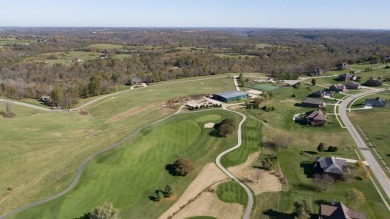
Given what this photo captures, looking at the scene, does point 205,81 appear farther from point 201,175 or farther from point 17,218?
point 17,218

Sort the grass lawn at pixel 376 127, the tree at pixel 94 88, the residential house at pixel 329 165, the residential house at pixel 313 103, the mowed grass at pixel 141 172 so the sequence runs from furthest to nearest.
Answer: the tree at pixel 94 88
the residential house at pixel 313 103
the grass lawn at pixel 376 127
the residential house at pixel 329 165
the mowed grass at pixel 141 172

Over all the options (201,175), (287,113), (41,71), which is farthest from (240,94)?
(41,71)

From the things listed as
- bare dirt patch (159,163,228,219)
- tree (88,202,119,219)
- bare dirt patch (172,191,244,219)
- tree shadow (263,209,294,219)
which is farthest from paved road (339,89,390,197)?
tree (88,202,119,219)

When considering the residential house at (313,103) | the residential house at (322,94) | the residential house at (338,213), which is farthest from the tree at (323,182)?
the residential house at (322,94)

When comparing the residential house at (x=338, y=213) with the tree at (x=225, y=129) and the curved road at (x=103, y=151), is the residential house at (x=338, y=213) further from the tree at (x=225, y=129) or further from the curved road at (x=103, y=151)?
the tree at (x=225, y=129)

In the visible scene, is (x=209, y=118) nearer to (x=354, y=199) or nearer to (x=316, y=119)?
(x=316, y=119)

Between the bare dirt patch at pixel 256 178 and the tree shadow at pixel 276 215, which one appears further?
the bare dirt patch at pixel 256 178

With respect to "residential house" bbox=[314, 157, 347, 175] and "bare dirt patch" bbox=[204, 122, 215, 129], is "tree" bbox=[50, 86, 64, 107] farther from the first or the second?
"residential house" bbox=[314, 157, 347, 175]
